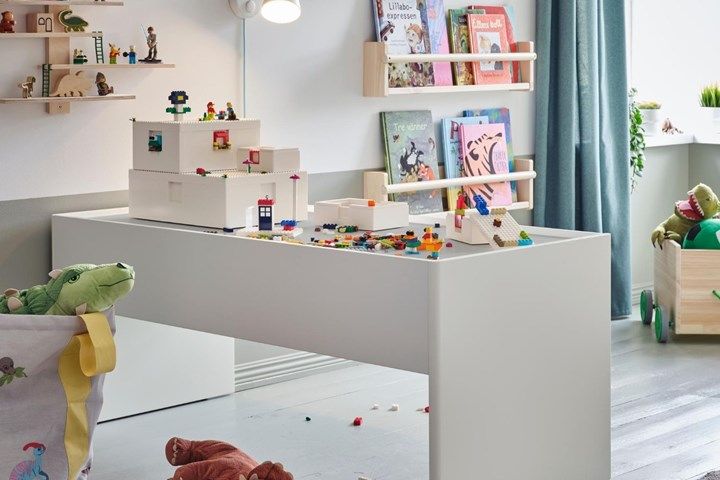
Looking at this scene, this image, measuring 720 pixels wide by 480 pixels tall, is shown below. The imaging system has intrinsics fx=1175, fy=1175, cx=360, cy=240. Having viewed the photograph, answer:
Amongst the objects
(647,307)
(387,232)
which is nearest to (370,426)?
(387,232)

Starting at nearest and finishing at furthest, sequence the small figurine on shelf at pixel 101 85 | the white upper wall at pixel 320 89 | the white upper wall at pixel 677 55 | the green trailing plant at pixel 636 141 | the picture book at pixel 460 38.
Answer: the small figurine on shelf at pixel 101 85, the white upper wall at pixel 320 89, the picture book at pixel 460 38, the green trailing plant at pixel 636 141, the white upper wall at pixel 677 55

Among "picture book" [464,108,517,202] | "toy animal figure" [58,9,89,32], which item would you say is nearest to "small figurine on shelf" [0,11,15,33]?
"toy animal figure" [58,9,89,32]

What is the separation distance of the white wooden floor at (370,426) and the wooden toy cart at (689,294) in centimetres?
20

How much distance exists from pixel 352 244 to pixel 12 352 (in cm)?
79

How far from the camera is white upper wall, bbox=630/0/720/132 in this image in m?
5.15

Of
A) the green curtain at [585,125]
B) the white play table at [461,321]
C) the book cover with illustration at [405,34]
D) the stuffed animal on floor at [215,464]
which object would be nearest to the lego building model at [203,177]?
the white play table at [461,321]

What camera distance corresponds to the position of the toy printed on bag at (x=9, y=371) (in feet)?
7.10

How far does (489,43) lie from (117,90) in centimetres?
145

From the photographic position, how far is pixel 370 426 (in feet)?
10.5

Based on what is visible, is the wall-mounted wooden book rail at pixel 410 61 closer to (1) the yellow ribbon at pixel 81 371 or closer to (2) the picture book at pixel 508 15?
(2) the picture book at pixel 508 15

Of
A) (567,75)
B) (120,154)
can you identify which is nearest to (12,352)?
(120,154)

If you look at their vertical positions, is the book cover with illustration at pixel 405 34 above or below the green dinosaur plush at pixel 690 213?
above

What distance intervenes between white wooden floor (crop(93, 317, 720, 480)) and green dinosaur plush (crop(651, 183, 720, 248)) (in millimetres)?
518

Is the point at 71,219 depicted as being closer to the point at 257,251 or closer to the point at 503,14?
the point at 257,251
